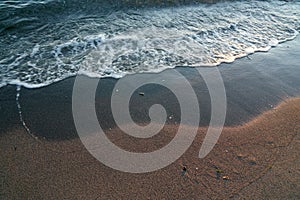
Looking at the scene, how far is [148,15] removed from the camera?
6.77 m

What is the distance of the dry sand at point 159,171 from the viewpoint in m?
2.37

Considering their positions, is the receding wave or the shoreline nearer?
the shoreline

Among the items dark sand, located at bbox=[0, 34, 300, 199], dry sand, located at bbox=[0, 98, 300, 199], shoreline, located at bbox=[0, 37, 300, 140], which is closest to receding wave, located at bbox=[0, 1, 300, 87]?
shoreline, located at bbox=[0, 37, 300, 140]

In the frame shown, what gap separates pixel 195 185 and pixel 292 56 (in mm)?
3640

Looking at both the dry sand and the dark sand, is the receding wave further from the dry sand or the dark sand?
the dry sand

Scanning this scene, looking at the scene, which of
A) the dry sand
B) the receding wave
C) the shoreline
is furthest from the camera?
the receding wave

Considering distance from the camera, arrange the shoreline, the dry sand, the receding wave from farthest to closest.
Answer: the receding wave, the shoreline, the dry sand

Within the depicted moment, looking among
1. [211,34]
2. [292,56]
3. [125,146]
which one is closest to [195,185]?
[125,146]

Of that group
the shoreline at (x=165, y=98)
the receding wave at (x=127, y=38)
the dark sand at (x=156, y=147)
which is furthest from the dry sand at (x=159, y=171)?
the receding wave at (x=127, y=38)

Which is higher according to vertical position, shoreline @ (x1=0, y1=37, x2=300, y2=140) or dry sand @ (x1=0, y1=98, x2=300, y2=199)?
shoreline @ (x1=0, y1=37, x2=300, y2=140)

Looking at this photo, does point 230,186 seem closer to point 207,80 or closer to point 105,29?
point 207,80

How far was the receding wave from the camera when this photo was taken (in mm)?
4266

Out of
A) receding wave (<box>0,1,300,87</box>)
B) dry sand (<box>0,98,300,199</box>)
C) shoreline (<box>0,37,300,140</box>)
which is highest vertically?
receding wave (<box>0,1,300,87</box>)

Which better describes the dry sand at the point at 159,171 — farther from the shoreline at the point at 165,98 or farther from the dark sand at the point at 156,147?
the shoreline at the point at 165,98
